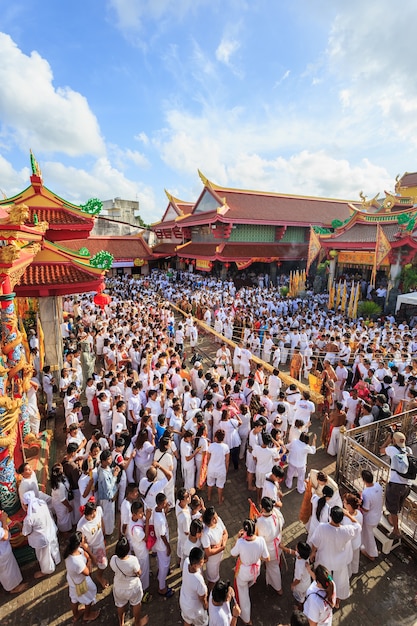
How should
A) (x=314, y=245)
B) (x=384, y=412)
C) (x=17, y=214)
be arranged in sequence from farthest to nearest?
(x=314, y=245) < (x=384, y=412) < (x=17, y=214)

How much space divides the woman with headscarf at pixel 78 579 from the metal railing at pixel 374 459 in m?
3.89

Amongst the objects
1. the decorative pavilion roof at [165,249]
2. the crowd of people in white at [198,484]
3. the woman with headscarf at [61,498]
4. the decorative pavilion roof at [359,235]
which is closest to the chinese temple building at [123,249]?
the decorative pavilion roof at [165,249]

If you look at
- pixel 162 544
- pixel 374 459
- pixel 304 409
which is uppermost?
pixel 304 409

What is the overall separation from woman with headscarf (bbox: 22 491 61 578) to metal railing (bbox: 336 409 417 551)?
4297 mm

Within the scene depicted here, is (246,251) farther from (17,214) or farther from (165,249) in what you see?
(17,214)

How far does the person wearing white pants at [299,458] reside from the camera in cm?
519

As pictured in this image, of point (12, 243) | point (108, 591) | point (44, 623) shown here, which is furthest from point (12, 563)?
point (12, 243)

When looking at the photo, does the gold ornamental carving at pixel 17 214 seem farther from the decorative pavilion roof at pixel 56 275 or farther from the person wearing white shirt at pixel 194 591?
the person wearing white shirt at pixel 194 591

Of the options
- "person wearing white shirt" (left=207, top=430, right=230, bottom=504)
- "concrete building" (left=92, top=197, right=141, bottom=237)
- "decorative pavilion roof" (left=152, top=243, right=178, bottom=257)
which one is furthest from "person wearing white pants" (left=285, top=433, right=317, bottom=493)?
"concrete building" (left=92, top=197, right=141, bottom=237)

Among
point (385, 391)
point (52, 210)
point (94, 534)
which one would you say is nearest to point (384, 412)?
point (385, 391)

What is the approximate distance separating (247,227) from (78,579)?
74.1 ft

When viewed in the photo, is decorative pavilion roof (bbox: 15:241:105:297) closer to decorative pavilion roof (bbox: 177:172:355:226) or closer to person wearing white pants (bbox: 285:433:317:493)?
person wearing white pants (bbox: 285:433:317:493)

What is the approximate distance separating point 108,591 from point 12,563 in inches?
46.1

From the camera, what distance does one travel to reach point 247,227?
77.8ft
